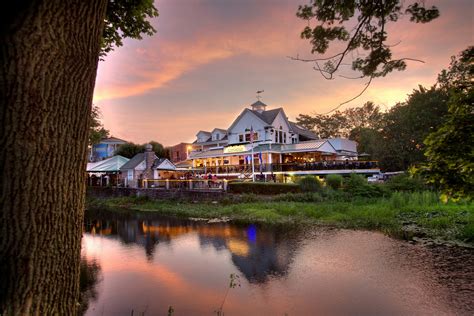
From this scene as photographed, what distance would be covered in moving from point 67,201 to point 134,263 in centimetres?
1046

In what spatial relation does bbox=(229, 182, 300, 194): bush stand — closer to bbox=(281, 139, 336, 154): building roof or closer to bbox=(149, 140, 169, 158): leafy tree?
bbox=(281, 139, 336, 154): building roof

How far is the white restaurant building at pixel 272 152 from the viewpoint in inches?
1293

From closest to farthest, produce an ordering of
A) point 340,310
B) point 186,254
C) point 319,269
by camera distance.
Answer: point 340,310 < point 319,269 < point 186,254

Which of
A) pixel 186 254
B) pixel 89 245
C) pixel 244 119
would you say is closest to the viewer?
pixel 186 254

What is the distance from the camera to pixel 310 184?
82.5ft

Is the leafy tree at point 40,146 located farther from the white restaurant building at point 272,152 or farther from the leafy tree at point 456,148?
the white restaurant building at point 272,152

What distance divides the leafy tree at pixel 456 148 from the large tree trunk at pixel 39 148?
5.06 meters

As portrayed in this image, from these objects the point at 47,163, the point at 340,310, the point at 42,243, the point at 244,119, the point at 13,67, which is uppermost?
the point at 244,119

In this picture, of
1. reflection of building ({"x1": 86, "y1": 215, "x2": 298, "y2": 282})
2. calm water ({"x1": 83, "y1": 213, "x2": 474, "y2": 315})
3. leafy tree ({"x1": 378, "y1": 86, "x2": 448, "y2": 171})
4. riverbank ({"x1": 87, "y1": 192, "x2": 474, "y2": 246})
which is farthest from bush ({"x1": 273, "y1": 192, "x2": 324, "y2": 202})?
leafy tree ({"x1": 378, "y1": 86, "x2": 448, "y2": 171})

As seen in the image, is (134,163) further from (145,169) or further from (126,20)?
(126,20)

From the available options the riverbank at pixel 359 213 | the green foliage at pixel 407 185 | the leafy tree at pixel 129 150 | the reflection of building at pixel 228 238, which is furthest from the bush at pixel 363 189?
the leafy tree at pixel 129 150

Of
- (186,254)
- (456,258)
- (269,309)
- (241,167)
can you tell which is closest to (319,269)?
(269,309)

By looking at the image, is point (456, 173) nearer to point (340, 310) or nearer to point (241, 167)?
point (340, 310)

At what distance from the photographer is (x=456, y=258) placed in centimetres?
1040
